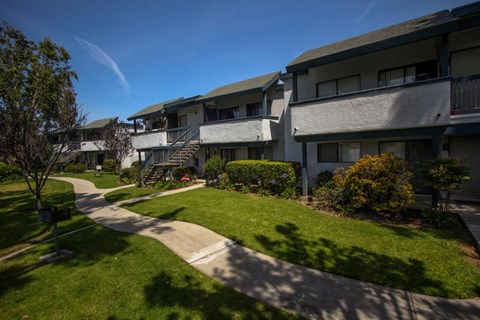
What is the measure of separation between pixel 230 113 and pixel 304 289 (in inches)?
607

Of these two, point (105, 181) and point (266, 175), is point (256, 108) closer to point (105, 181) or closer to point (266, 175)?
point (266, 175)

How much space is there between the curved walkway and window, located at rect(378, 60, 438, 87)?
9703 millimetres

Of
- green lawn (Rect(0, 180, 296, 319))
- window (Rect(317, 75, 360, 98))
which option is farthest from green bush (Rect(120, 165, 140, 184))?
window (Rect(317, 75, 360, 98))

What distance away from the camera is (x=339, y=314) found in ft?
12.1

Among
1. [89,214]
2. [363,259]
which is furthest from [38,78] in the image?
[363,259]

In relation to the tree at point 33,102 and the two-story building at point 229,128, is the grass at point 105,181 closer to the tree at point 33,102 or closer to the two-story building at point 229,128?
the two-story building at point 229,128

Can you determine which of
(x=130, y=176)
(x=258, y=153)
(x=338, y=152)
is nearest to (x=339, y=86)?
(x=338, y=152)

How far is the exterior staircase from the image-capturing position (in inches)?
666

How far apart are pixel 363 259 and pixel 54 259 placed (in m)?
7.58

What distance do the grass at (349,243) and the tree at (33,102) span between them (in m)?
4.59

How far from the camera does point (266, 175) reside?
39.2 feet

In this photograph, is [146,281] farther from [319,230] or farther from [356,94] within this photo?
[356,94]

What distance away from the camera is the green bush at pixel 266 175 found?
11.4m

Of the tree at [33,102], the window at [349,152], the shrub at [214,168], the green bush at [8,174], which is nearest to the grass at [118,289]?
the tree at [33,102]
